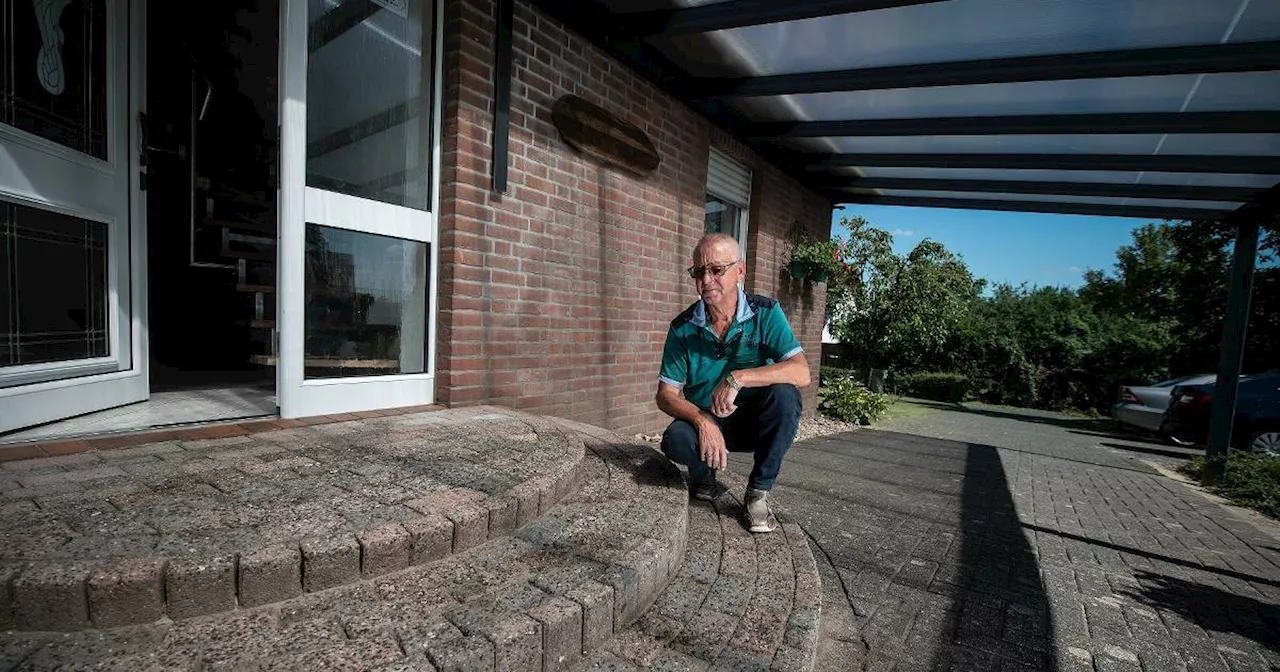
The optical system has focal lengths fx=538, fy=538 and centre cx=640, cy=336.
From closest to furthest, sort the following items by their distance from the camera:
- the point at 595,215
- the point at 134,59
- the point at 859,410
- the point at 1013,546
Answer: the point at 134,59 < the point at 1013,546 < the point at 595,215 < the point at 859,410

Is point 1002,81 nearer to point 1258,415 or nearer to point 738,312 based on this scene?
point 738,312

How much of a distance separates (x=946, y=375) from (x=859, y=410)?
9983 millimetres

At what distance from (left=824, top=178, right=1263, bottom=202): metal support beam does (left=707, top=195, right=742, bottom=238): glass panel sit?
1.96 meters

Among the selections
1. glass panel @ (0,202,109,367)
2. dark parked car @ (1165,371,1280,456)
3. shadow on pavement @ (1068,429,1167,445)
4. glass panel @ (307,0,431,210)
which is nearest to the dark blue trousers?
glass panel @ (307,0,431,210)

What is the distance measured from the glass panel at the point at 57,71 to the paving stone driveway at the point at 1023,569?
147 inches

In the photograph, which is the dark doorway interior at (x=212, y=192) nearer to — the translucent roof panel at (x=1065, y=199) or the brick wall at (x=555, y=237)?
the brick wall at (x=555, y=237)

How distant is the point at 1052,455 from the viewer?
6.83 metres

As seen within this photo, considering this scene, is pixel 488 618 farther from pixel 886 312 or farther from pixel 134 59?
pixel 886 312

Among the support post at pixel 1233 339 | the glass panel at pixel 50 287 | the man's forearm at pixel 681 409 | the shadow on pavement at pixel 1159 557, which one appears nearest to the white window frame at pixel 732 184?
the shadow on pavement at pixel 1159 557

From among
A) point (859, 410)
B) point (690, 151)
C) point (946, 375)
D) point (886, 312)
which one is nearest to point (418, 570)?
point (690, 151)

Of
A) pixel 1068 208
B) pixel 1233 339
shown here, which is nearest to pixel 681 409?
pixel 1068 208

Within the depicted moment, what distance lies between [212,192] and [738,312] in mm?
4453

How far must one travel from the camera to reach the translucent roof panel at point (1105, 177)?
5.20 metres

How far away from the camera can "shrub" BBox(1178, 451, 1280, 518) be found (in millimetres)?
4648
